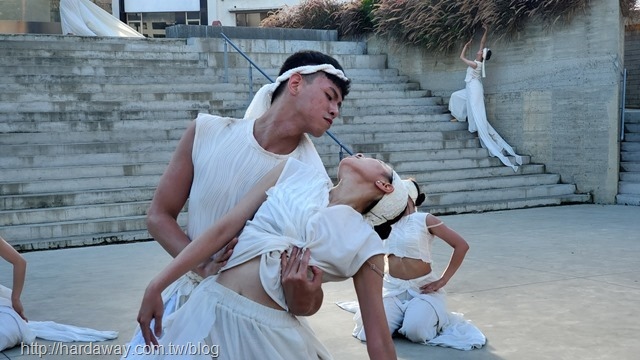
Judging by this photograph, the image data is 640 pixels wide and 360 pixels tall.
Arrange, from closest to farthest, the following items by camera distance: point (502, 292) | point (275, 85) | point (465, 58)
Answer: point (275, 85)
point (502, 292)
point (465, 58)

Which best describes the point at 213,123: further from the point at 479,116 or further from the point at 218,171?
the point at 479,116

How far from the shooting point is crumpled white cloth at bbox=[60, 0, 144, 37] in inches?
661

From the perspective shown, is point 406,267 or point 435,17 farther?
point 435,17

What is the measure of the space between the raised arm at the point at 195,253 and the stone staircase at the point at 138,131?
248 inches

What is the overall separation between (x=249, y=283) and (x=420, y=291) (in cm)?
255

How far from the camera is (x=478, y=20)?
13.3 metres

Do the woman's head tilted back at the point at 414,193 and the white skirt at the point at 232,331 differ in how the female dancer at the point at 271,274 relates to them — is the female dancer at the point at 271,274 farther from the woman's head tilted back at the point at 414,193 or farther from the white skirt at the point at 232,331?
the woman's head tilted back at the point at 414,193

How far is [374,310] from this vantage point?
2.07 meters

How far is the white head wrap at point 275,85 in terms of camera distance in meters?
2.49

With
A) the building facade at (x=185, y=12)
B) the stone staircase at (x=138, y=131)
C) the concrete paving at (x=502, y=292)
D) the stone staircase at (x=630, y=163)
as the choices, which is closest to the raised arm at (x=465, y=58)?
the stone staircase at (x=138, y=131)

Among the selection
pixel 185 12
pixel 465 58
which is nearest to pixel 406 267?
pixel 465 58

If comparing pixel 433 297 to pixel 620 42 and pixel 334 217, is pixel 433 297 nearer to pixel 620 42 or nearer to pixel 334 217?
pixel 334 217

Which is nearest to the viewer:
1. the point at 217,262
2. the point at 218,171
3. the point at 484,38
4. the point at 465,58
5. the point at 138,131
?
the point at 217,262

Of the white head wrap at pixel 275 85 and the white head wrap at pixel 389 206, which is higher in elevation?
the white head wrap at pixel 275 85
